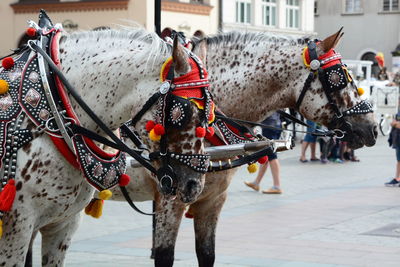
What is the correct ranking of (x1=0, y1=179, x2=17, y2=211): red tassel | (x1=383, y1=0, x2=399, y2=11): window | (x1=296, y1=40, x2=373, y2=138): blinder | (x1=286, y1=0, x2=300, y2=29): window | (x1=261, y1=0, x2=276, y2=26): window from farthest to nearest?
(x1=383, y1=0, x2=399, y2=11): window < (x1=286, y1=0, x2=300, y2=29): window < (x1=261, y1=0, x2=276, y2=26): window < (x1=296, y1=40, x2=373, y2=138): blinder < (x1=0, y1=179, x2=17, y2=211): red tassel

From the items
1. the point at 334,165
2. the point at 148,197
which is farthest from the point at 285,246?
the point at 334,165

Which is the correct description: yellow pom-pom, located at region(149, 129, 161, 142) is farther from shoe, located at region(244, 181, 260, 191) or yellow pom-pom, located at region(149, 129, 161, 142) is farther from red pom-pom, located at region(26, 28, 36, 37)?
shoe, located at region(244, 181, 260, 191)

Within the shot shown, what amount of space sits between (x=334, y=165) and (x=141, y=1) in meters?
10.6

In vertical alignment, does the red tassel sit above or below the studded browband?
below

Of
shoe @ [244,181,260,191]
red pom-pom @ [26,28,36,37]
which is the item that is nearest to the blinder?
red pom-pom @ [26,28,36,37]

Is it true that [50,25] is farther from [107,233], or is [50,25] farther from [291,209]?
[291,209]

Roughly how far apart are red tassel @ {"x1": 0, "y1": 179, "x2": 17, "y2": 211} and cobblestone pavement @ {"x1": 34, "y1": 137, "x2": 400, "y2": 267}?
3.72 metres

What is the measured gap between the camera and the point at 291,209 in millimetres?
10789

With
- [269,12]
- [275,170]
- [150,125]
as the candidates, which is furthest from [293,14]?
[150,125]

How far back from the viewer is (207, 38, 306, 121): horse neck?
569 cm

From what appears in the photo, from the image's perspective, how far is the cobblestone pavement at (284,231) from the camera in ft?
25.1

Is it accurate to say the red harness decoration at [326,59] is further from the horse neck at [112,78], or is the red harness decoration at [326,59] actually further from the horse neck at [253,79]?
the horse neck at [112,78]

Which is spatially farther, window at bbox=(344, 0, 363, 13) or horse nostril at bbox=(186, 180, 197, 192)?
window at bbox=(344, 0, 363, 13)

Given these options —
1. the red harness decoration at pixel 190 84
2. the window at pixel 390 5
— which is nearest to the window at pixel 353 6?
the window at pixel 390 5
